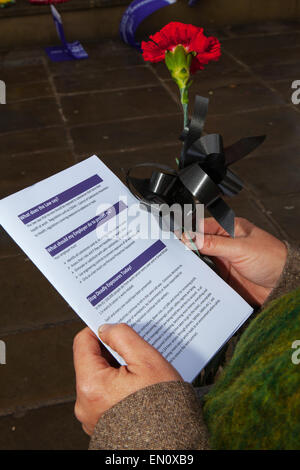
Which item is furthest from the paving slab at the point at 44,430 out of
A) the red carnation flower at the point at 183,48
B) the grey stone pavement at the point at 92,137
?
the red carnation flower at the point at 183,48

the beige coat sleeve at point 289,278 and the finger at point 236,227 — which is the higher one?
the finger at point 236,227

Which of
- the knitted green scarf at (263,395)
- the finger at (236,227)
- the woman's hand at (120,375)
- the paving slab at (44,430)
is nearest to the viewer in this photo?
the knitted green scarf at (263,395)

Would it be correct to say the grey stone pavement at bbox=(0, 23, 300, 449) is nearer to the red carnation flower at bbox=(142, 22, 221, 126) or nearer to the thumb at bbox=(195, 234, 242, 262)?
the thumb at bbox=(195, 234, 242, 262)

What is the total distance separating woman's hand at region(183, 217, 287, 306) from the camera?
0.91 metres

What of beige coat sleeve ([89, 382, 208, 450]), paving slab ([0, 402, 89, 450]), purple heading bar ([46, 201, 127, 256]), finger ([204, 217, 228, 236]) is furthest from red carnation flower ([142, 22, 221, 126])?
paving slab ([0, 402, 89, 450])

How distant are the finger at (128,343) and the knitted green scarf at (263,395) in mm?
113

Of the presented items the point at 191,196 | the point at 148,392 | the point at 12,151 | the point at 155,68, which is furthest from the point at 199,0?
the point at 148,392

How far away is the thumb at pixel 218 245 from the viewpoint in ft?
2.90

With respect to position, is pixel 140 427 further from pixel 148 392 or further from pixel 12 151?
pixel 12 151

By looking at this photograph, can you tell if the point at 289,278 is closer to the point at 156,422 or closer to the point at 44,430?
the point at 156,422

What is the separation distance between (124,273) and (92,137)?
7.55ft

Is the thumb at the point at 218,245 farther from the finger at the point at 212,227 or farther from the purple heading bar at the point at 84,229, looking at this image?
the purple heading bar at the point at 84,229

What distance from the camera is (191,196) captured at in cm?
76

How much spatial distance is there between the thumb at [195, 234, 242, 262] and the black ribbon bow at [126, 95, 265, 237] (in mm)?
128
